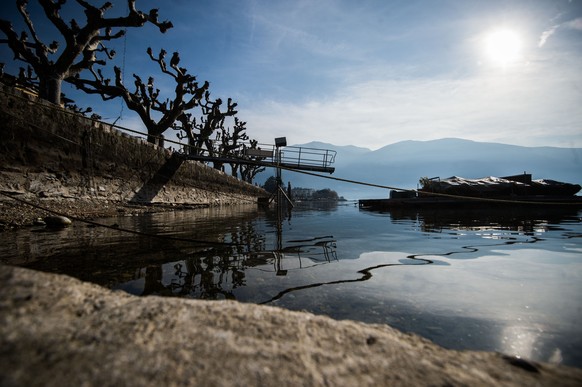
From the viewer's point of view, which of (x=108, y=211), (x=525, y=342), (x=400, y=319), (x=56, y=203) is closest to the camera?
(x=525, y=342)

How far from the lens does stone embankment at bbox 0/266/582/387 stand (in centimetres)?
81

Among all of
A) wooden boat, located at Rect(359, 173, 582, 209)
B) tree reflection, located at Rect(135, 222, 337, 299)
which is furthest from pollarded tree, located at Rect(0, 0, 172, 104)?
wooden boat, located at Rect(359, 173, 582, 209)

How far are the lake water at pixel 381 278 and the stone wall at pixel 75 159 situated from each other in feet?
9.16

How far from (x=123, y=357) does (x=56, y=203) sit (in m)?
8.24

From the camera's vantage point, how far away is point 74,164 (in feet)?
24.6

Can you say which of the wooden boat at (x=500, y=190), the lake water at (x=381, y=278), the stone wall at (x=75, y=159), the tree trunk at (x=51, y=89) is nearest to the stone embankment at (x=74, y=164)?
the stone wall at (x=75, y=159)

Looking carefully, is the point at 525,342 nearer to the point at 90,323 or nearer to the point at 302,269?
the point at 302,269

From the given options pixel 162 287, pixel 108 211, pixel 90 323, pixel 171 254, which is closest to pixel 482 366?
pixel 90 323

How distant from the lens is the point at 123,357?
34.3 inches

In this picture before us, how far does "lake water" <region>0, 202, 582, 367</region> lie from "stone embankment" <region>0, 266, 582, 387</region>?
507mm

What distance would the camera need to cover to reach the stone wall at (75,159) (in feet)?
19.5

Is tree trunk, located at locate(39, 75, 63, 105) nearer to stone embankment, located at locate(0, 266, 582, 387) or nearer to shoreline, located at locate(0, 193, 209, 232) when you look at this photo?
shoreline, located at locate(0, 193, 209, 232)

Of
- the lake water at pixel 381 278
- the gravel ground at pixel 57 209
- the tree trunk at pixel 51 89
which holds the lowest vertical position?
the lake water at pixel 381 278

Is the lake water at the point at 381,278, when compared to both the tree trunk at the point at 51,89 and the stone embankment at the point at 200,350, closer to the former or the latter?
the stone embankment at the point at 200,350
